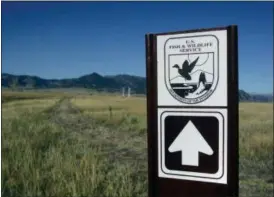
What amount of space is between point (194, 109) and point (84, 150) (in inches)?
152

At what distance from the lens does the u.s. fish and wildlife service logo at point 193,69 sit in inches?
66.2

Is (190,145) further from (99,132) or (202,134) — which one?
(99,132)

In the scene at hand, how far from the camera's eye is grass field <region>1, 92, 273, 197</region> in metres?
4.23

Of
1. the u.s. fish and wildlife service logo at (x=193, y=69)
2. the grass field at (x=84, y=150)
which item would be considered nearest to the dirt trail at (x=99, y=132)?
the grass field at (x=84, y=150)

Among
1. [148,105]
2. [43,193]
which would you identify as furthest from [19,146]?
[148,105]

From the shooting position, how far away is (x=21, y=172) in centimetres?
462

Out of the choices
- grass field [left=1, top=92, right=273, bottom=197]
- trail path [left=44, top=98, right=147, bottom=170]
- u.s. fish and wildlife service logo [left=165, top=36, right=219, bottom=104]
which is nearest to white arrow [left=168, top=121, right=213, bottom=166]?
u.s. fish and wildlife service logo [left=165, top=36, right=219, bottom=104]

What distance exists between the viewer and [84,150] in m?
5.41

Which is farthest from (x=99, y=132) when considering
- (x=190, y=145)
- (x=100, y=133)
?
(x=190, y=145)

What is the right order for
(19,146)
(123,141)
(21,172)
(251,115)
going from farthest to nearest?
1. (251,115)
2. (123,141)
3. (19,146)
4. (21,172)

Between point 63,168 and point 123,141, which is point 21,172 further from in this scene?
point 123,141

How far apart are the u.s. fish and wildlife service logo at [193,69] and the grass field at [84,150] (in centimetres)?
240

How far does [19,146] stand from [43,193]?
55.3 inches

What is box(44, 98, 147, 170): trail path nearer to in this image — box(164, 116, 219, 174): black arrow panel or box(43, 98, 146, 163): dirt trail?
box(43, 98, 146, 163): dirt trail
